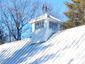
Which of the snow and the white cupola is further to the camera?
the white cupola

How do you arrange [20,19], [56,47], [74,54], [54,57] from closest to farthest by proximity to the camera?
[74,54] → [54,57] → [56,47] → [20,19]

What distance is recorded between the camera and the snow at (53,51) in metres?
12.4

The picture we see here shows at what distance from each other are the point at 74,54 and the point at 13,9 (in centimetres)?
2372

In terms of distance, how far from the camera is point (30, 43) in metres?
17.5

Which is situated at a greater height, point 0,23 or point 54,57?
point 54,57

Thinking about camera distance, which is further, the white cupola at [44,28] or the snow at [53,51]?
the white cupola at [44,28]

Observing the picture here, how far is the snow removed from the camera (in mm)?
12438

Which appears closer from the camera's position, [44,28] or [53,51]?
[53,51]

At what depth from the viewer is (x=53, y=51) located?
14.2m

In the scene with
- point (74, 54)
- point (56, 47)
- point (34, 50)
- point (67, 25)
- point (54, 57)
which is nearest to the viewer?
point (74, 54)

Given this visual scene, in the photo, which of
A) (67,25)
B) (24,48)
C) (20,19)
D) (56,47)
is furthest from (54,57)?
(20,19)

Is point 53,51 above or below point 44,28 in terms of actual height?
below

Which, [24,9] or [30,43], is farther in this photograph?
[24,9]

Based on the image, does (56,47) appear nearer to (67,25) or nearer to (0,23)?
(67,25)
